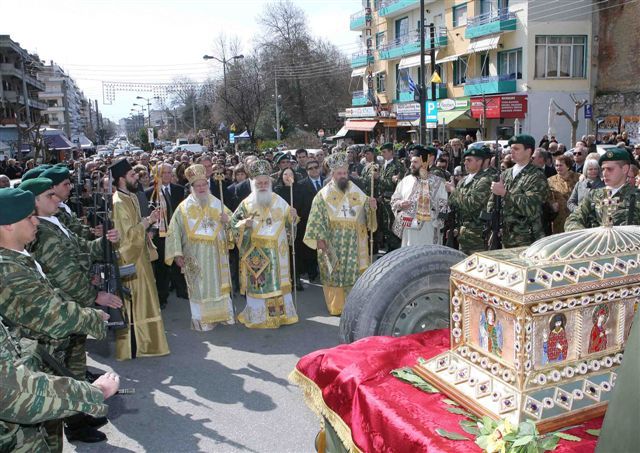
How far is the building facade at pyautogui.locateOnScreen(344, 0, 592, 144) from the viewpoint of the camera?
27.2 m

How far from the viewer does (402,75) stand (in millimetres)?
39781

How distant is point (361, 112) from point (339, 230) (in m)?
37.7

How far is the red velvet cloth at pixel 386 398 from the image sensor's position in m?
1.94

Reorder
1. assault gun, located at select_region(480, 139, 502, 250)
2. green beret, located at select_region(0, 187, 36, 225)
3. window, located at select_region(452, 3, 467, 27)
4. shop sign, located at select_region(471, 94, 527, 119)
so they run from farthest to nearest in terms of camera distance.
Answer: window, located at select_region(452, 3, 467, 27) < shop sign, located at select_region(471, 94, 527, 119) < assault gun, located at select_region(480, 139, 502, 250) < green beret, located at select_region(0, 187, 36, 225)

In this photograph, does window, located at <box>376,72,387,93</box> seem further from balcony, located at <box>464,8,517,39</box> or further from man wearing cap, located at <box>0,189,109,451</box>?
man wearing cap, located at <box>0,189,109,451</box>

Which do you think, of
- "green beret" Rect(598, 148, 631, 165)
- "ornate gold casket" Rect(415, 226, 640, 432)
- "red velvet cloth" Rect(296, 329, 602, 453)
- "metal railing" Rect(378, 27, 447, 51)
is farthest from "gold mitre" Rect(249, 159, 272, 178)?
"metal railing" Rect(378, 27, 447, 51)

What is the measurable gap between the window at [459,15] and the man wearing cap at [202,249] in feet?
95.4

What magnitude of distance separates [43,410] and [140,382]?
132 inches

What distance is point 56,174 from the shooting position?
4.84m

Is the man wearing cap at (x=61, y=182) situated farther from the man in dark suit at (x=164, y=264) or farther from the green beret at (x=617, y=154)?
the green beret at (x=617, y=154)

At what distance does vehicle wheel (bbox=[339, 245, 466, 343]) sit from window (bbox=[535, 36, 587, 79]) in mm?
27727

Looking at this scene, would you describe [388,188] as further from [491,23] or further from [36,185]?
[491,23]

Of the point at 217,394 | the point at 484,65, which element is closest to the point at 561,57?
the point at 484,65

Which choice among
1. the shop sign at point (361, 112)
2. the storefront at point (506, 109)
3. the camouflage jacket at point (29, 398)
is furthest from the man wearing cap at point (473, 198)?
the shop sign at point (361, 112)
